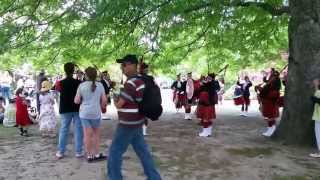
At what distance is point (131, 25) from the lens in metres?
12.1

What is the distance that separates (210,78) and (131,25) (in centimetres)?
261

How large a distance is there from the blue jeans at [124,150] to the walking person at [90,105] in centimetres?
207

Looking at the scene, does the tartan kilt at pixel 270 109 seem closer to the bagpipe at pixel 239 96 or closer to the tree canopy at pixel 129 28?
the tree canopy at pixel 129 28

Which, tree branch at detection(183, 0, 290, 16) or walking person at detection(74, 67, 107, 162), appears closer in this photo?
walking person at detection(74, 67, 107, 162)

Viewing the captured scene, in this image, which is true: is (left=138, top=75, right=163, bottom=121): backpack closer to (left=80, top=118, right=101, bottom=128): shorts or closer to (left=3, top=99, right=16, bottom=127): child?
(left=80, top=118, right=101, bottom=128): shorts

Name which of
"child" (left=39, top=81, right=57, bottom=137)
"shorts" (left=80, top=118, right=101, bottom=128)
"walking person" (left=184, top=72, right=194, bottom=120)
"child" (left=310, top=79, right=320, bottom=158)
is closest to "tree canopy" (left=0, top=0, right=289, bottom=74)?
"child" (left=39, top=81, right=57, bottom=137)

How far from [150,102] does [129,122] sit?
0.41 m

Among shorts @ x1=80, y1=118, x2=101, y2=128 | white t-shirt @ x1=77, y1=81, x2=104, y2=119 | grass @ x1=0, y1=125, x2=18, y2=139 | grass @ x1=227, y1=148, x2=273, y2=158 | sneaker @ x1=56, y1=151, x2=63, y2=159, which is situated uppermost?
white t-shirt @ x1=77, y1=81, x2=104, y2=119

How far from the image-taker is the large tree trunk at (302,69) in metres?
12.0

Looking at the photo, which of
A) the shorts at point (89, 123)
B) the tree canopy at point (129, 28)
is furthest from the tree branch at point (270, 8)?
the shorts at point (89, 123)

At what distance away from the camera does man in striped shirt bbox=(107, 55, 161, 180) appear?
7.19 metres

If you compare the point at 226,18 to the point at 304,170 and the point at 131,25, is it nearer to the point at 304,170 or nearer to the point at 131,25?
the point at 131,25

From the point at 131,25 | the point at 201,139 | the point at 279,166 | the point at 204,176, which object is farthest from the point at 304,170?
the point at 131,25

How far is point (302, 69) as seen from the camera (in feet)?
40.1
